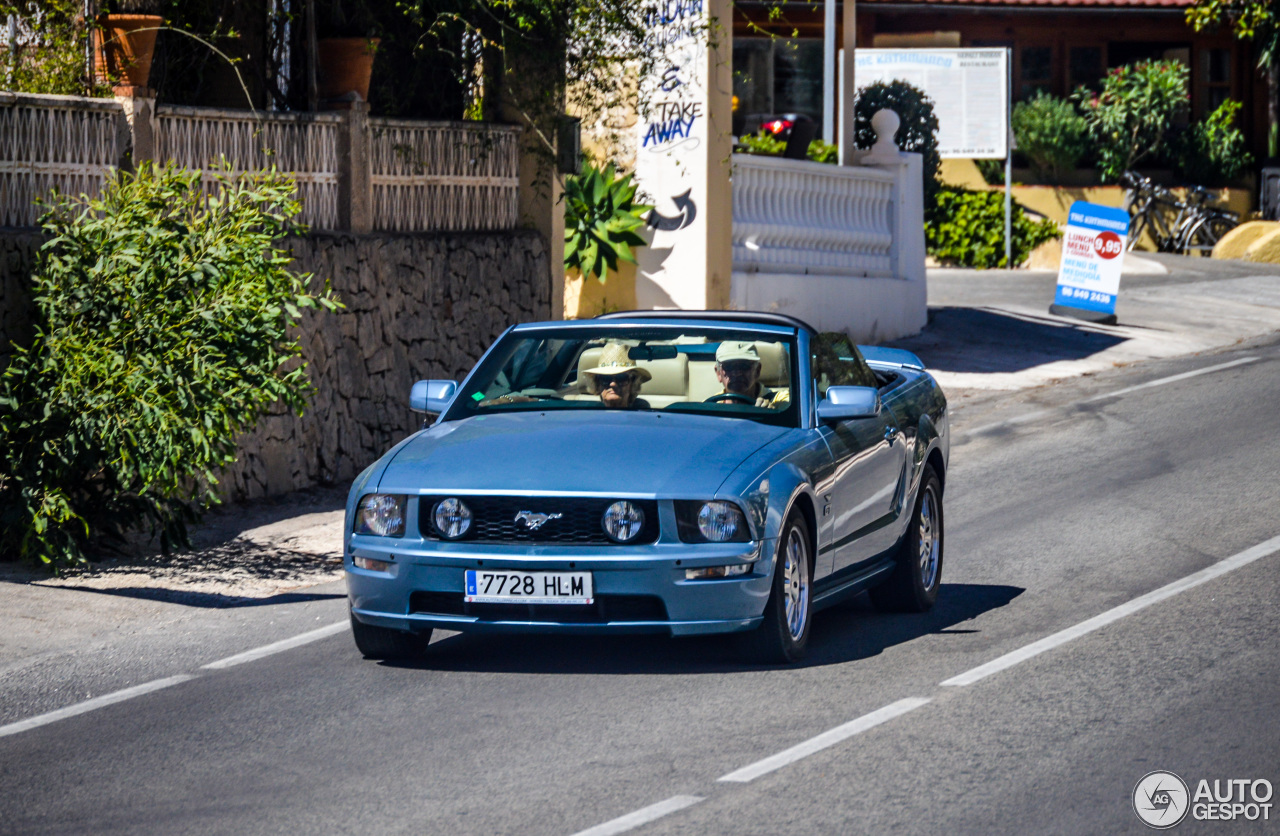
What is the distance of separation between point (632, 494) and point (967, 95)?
25.4 meters

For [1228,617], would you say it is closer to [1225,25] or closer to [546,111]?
[546,111]

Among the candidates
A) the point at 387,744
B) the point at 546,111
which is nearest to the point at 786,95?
the point at 546,111

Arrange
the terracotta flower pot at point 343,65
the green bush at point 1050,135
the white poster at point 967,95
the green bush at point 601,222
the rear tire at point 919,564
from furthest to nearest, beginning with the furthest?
the green bush at point 1050,135 → the white poster at point 967,95 → the green bush at point 601,222 → the terracotta flower pot at point 343,65 → the rear tire at point 919,564

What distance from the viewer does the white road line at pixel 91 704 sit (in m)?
7.09

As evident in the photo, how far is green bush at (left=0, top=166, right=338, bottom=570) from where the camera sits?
9891 mm

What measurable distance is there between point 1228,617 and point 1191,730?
88.7 inches

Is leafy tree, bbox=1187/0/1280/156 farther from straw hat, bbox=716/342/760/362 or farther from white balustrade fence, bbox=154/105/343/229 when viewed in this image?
straw hat, bbox=716/342/760/362

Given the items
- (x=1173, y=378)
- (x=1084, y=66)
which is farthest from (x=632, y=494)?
Result: (x=1084, y=66)

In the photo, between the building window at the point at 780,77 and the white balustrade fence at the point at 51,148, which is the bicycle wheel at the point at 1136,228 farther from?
the white balustrade fence at the point at 51,148

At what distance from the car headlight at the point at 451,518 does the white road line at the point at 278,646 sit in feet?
4.72

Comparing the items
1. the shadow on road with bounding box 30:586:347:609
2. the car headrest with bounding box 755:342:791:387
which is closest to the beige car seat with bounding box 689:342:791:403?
the car headrest with bounding box 755:342:791:387

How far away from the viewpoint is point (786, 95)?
36.4 metres

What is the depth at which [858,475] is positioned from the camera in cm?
851

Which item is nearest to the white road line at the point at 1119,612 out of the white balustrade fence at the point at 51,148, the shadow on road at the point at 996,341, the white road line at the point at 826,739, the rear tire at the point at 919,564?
the white road line at the point at 826,739
